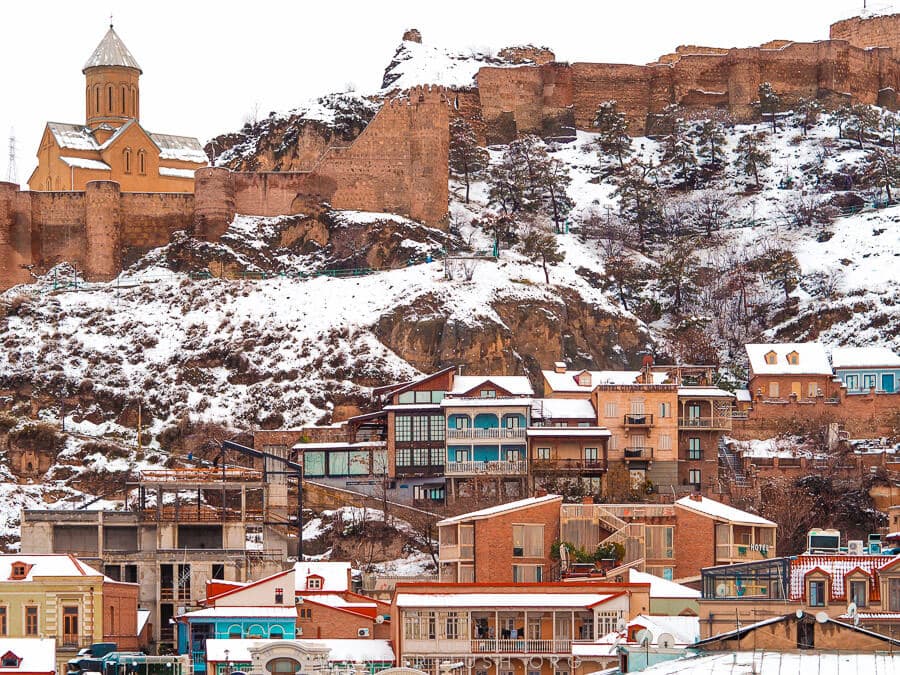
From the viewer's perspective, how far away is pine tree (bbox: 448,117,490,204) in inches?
5236

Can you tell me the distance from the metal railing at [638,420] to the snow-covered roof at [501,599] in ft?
98.1

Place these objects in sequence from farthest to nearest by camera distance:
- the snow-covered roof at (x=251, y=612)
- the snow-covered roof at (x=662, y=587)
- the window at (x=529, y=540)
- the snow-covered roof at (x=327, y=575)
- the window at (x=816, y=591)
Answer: the window at (x=529, y=540) < the snow-covered roof at (x=327, y=575) < the snow-covered roof at (x=251, y=612) < the snow-covered roof at (x=662, y=587) < the window at (x=816, y=591)

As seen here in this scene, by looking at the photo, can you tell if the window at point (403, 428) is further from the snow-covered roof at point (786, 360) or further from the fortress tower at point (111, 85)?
the fortress tower at point (111, 85)

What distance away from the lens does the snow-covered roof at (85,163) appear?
12653 centimetres

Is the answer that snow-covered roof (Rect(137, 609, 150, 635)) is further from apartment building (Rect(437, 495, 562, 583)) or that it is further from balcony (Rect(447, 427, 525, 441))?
balcony (Rect(447, 427, 525, 441))

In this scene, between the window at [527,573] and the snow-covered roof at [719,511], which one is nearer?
the window at [527,573]

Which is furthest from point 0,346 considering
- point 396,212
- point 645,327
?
point 645,327

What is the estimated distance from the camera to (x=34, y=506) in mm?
100562

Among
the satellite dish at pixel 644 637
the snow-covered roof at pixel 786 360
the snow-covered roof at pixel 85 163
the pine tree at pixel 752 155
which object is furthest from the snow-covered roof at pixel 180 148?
the satellite dish at pixel 644 637

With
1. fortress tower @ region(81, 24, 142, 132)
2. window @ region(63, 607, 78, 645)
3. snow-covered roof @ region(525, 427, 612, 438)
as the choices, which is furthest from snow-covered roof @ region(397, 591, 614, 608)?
fortress tower @ region(81, 24, 142, 132)

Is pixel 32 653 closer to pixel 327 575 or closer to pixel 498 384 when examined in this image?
pixel 327 575

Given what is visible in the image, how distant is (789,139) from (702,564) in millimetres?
64316

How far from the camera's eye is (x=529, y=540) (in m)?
82.4

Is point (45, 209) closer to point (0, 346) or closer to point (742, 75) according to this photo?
point (0, 346)
